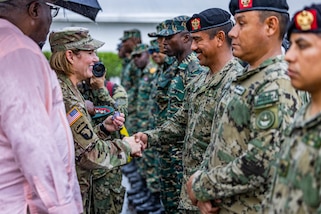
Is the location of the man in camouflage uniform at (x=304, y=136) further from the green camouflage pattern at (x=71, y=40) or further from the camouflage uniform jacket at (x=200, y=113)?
the green camouflage pattern at (x=71, y=40)

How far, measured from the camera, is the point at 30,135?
10.1 feet

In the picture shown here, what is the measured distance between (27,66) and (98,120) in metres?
2.68

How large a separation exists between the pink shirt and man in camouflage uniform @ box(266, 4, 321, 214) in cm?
117

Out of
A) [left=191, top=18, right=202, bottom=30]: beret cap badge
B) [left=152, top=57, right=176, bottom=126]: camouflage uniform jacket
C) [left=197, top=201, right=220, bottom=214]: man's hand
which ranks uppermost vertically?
[left=191, top=18, right=202, bottom=30]: beret cap badge

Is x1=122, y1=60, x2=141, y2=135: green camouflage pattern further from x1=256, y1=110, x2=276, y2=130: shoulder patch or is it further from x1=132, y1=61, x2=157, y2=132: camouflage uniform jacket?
x1=256, y1=110, x2=276, y2=130: shoulder patch

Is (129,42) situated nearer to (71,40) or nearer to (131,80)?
(131,80)

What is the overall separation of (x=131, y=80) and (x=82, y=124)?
799 cm

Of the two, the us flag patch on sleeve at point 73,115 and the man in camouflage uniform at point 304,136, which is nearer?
the man in camouflage uniform at point 304,136

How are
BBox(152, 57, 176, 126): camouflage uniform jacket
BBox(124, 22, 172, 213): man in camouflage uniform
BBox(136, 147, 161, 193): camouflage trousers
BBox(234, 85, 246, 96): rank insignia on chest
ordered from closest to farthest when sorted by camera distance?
BBox(234, 85, 246, 96): rank insignia on chest, BBox(152, 57, 176, 126): camouflage uniform jacket, BBox(124, 22, 172, 213): man in camouflage uniform, BBox(136, 147, 161, 193): camouflage trousers

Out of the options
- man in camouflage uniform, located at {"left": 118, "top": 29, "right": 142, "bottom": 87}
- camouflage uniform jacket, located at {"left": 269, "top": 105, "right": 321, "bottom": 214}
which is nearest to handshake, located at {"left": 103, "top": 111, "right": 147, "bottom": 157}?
camouflage uniform jacket, located at {"left": 269, "top": 105, "right": 321, "bottom": 214}

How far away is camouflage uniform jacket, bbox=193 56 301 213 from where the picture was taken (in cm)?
325

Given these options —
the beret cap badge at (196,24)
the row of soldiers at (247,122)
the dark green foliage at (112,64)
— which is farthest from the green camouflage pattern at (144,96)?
the dark green foliage at (112,64)

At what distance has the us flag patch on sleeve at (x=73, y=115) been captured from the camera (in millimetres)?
4426

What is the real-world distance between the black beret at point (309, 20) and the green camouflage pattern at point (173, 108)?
3361 millimetres
